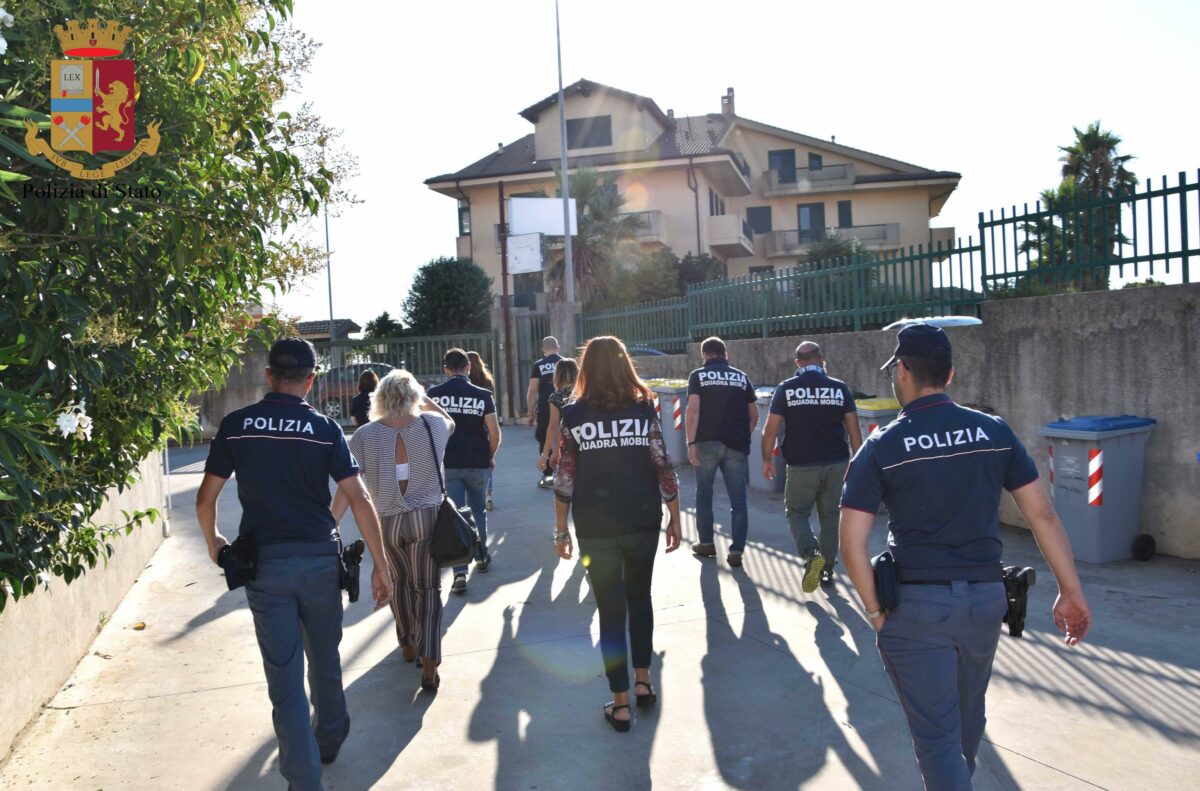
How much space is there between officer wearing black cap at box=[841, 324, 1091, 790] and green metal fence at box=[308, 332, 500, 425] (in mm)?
18767

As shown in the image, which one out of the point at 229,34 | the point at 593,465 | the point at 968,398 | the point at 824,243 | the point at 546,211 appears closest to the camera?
the point at 229,34

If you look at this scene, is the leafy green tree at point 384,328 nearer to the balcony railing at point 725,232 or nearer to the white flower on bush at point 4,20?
the balcony railing at point 725,232

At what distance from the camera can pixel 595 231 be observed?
3353 cm

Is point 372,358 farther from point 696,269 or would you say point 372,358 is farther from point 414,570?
point 414,570

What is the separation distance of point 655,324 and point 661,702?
12427 millimetres

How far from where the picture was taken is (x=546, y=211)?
23312 mm

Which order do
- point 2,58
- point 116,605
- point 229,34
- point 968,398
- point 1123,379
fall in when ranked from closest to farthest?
point 2,58
point 229,34
point 116,605
point 1123,379
point 968,398

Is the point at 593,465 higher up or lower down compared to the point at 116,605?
higher up

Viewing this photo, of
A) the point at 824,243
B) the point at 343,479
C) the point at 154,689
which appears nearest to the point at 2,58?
the point at 343,479

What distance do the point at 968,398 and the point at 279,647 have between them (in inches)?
290

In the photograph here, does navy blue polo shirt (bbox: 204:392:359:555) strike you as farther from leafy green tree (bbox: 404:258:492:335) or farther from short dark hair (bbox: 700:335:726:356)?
leafy green tree (bbox: 404:258:492:335)

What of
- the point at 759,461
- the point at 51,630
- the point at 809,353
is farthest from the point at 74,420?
the point at 759,461

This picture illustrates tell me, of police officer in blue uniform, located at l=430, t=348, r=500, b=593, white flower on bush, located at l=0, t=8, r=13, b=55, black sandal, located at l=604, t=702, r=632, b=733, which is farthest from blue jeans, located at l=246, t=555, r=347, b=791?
police officer in blue uniform, located at l=430, t=348, r=500, b=593

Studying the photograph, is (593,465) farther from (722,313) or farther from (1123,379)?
(722,313)
